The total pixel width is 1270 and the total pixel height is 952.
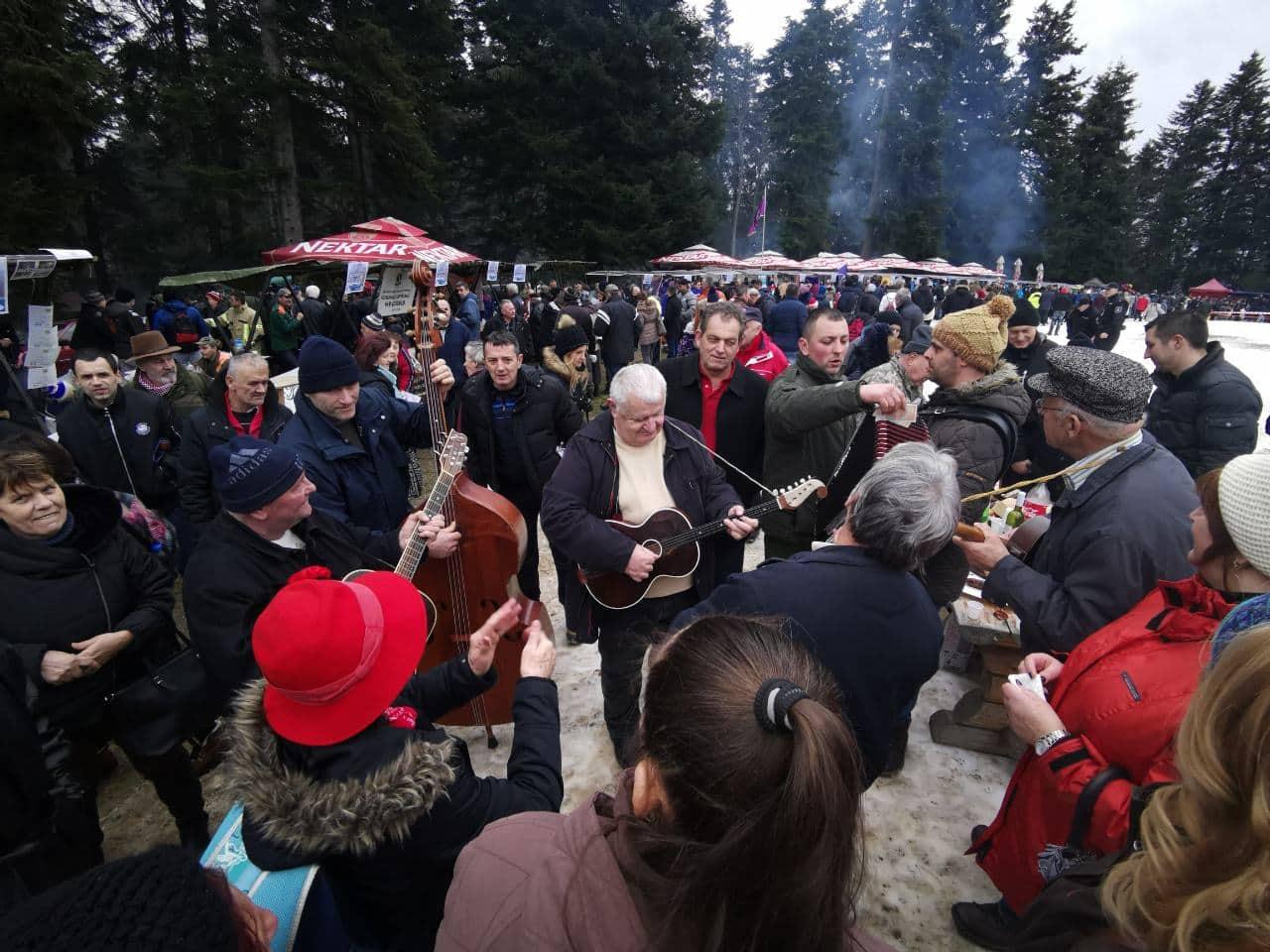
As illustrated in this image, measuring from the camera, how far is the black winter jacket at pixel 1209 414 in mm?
4172

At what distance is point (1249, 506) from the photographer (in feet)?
4.94

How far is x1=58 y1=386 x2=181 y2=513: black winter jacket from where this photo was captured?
13.1 ft

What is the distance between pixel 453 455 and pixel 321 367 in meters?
0.85

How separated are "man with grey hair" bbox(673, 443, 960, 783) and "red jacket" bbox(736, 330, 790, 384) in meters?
3.78

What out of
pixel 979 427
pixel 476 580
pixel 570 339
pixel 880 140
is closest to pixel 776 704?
pixel 476 580

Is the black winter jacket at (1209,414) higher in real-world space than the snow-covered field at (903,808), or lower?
higher

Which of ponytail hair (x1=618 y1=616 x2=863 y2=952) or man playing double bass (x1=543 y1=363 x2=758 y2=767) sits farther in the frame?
man playing double bass (x1=543 y1=363 x2=758 y2=767)

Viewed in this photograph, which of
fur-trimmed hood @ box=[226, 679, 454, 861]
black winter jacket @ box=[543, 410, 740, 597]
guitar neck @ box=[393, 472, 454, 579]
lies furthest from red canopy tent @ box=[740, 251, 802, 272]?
fur-trimmed hood @ box=[226, 679, 454, 861]

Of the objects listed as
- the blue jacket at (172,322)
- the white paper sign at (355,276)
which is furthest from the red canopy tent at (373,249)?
the blue jacket at (172,322)

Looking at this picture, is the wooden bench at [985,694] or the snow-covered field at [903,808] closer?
the snow-covered field at [903,808]

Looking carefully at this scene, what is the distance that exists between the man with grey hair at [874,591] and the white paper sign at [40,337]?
6035 millimetres

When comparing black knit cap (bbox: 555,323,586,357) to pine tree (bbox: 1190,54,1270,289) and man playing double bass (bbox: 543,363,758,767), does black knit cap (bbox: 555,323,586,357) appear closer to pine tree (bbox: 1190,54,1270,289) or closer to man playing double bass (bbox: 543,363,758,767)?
man playing double bass (bbox: 543,363,758,767)

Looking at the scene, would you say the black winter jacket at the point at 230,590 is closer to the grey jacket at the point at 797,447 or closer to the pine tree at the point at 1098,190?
the grey jacket at the point at 797,447

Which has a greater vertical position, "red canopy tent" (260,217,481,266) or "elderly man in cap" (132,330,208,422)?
"red canopy tent" (260,217,481,266)
